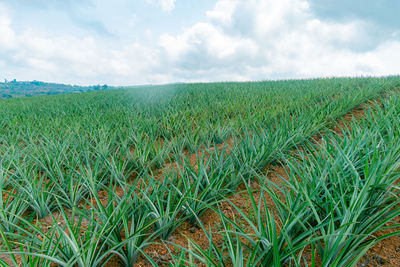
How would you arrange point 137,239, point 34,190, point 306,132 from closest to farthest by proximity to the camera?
point 137,239 < point 34,190 < point 306,132

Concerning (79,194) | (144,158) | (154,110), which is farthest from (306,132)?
(154,110)

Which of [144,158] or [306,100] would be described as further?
[306,100]

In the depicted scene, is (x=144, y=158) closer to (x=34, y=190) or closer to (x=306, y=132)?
(x=34, y=190)

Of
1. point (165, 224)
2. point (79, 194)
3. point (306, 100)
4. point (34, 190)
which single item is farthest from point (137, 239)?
point (306, 100)

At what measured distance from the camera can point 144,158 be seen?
2166 millimetres

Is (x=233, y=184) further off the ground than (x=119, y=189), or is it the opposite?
(x=233, y=184)

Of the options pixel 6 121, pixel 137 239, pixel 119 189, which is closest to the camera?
pixel 137 239

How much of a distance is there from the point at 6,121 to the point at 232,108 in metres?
4.36

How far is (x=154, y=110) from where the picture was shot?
486 cm

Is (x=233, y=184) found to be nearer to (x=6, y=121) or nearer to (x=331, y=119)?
(x=331, y=119)

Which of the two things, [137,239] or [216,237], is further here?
[216,237]

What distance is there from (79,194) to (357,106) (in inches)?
197

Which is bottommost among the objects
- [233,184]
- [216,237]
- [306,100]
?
[216,237]

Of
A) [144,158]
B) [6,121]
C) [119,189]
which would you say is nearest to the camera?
[119,189]
